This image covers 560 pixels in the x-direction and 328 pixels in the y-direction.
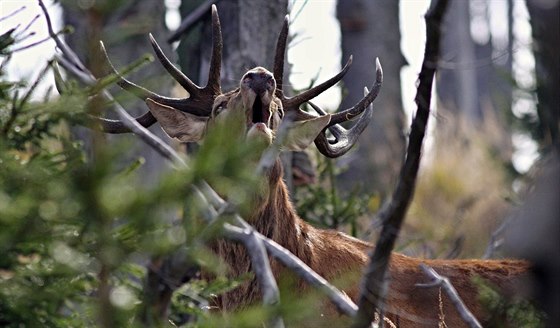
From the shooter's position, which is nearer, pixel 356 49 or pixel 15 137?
pixel 15 137

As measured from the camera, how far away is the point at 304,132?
6.39m

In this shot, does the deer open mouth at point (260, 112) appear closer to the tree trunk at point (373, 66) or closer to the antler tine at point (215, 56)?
the antler tine at point (215, 56)

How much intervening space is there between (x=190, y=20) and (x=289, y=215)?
2.95 meters

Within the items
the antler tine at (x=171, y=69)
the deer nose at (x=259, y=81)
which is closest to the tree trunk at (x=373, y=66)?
the antler tine at (x=171, y=69)

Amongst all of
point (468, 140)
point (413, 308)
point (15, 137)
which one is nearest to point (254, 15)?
point (413, 308)

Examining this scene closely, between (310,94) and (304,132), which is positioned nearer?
(304,132)

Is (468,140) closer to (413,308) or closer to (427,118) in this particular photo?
(413,308)

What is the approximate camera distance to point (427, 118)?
11.1ft

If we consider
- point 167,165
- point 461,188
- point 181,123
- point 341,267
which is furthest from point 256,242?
point 461,188

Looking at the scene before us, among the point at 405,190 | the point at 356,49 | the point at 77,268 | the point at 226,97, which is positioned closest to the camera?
the point at 77,268

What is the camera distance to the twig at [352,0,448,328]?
337cm

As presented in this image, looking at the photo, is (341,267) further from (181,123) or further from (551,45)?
(551,45)

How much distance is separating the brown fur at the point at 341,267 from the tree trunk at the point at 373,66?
27.7 feet

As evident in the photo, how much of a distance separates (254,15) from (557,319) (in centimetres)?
518
